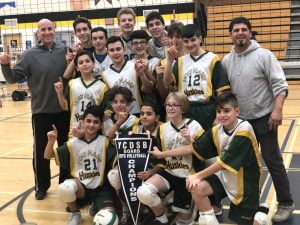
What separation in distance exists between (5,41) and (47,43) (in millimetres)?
12603

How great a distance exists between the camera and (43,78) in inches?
146

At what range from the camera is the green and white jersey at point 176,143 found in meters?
3.07

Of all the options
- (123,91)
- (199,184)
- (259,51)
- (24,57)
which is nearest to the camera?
(199,184)

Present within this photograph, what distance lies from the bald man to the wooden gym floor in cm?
32

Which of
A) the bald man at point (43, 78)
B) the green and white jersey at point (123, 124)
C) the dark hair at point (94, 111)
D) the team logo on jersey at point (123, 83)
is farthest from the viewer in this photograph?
the bald man at point (43, 78)

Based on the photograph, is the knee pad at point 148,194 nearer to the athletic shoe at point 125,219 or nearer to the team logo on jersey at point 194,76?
the athletic shoe at point 125,219

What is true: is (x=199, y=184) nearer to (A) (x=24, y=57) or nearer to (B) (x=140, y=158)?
(B) (x=140, y=158)

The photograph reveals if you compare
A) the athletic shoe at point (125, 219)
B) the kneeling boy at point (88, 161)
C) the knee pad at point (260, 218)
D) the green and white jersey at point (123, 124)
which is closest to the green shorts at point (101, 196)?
the kneeling boy at point (88, 161)

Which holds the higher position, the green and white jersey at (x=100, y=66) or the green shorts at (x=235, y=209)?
the green and white jersey at (x=100, y=66)

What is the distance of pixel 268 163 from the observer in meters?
3.05

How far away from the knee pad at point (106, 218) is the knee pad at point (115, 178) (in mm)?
193

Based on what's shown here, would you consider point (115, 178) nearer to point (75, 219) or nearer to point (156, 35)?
point (75, 219)

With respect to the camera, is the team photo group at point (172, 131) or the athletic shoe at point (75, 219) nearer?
the team photo group at point (172, 131)

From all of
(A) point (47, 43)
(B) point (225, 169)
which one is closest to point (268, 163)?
(B) point (225, 169)
